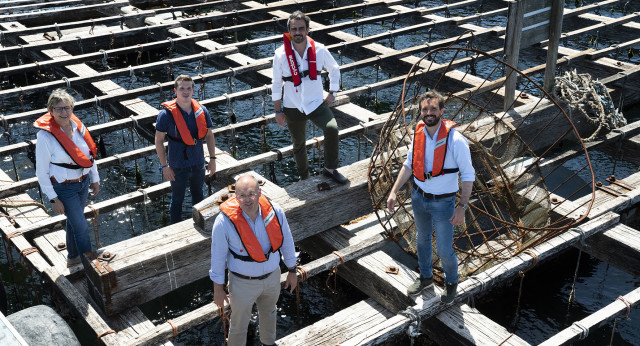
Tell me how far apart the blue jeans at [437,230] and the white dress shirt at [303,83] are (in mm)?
1979

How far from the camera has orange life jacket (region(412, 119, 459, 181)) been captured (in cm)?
627

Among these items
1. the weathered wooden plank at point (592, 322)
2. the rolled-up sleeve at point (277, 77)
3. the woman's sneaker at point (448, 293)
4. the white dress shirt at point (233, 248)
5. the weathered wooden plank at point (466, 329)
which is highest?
the rolled-up sleeve at point (277, 77)

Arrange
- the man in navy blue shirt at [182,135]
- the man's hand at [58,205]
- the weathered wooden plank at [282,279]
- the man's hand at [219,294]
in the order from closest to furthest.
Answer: the man's hand at [219,294] → the weathered wooden plank at [282,279] → the man's hand at [58,205] → the man in navy blue shirt at [182,135]

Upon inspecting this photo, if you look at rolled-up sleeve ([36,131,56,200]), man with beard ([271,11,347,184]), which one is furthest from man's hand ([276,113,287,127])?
rolled-up sleeve ([36,131,56,200])

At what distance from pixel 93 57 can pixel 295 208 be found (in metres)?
7.57

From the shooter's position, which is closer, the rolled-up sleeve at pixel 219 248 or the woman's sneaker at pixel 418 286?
the rolled-up sleeve at pixel 219 248

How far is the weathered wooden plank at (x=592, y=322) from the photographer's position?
6.41m

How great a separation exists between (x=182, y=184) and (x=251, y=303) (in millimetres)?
2519

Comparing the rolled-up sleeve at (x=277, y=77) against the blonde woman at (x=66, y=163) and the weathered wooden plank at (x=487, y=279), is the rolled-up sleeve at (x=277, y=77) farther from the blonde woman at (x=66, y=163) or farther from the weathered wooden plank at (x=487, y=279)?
the weathered wooden plank at (x=487, y=279)

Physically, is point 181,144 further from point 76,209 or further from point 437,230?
point 437,230

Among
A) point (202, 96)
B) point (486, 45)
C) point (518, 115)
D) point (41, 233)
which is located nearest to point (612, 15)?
point (486, 45)

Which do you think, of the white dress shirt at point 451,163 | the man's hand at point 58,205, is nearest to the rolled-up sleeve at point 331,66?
the white dress shirt at point 451,163

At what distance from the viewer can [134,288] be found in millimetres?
→ 7074

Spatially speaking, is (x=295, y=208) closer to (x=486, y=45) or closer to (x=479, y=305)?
(x=479, y=305)
